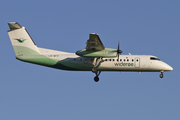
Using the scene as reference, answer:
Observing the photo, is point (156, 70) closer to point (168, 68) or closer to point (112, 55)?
point (168, 68)

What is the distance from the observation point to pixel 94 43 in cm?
2639

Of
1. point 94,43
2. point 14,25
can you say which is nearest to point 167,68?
point 94,43

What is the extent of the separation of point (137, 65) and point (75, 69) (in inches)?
238

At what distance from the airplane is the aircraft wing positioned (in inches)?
47.4

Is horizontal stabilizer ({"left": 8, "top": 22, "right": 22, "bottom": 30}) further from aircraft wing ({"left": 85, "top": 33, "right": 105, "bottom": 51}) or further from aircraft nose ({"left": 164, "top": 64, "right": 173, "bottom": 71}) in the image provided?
aircraft nose ({"left": 164, "top": 64, "right": 173, "bottom": 71})

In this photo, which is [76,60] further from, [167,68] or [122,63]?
[167,68]

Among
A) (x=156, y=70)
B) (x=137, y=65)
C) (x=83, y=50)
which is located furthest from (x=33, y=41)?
(x=156, y=70)

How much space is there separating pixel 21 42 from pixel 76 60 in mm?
5784

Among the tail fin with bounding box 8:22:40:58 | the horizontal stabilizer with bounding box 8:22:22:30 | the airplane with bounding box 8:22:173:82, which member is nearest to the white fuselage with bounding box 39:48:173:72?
the airplane with bounding box 8:22:173:82

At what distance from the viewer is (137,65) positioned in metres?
28.8

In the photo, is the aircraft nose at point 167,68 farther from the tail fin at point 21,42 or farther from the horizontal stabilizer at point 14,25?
the horizontal stabilizer at point 14,25

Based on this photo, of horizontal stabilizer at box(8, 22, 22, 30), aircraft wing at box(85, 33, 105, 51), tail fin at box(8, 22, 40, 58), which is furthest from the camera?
tail fin at box(8, 22, 40, 58)

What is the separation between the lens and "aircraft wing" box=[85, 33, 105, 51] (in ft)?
83.7

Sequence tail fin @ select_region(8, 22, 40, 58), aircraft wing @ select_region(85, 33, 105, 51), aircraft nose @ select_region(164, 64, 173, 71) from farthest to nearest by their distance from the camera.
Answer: tail fin @ select_region(8, 22, 40, 58) < aircraft nose @ select_region(164, 64, 173, 71) < aircraft wing @ select_region(85, 33, 105, 51)
